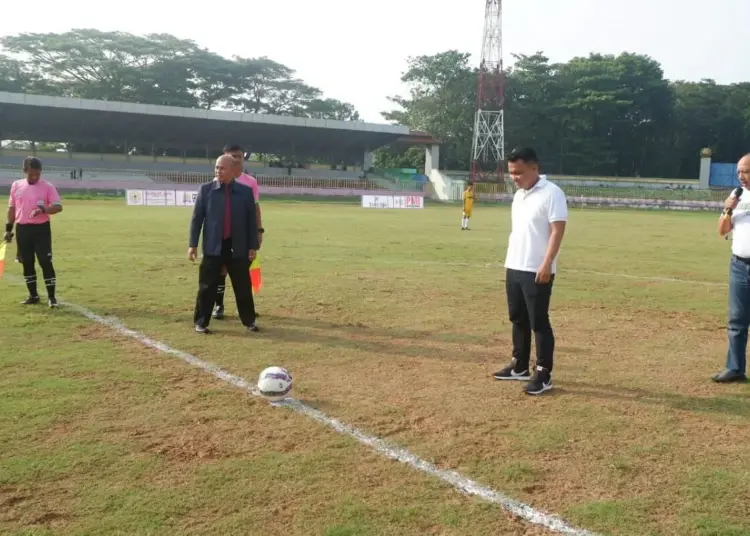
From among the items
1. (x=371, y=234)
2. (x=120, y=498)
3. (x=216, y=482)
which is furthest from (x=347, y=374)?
(x=371, y=234)

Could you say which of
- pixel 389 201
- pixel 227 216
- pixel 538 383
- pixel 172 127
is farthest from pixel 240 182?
pixel 172 127

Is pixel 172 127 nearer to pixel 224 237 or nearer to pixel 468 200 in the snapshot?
pixel 468 200

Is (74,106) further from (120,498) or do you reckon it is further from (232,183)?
(120,498)

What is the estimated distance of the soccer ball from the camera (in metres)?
4.96

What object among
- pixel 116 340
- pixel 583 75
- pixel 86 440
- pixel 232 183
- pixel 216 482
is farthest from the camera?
pixel 583 75

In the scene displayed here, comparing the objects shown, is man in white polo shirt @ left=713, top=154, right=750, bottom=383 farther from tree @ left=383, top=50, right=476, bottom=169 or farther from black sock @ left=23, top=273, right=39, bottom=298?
tree @ left=383, top=50, right=476, bottom=169

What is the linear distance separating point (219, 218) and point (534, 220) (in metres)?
3.50

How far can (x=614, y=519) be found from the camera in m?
3.33

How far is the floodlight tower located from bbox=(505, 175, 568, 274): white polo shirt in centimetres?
5172

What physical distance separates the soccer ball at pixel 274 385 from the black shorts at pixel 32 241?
4594mm

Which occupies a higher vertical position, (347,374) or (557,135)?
(557,135)

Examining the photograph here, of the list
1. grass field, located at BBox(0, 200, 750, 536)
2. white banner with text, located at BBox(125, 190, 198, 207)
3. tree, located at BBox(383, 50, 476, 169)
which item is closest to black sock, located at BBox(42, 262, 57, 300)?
grass field, located at BBox(0, 200, 750, 536)

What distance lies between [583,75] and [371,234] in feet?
195

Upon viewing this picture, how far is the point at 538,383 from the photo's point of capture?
17.5 ft
